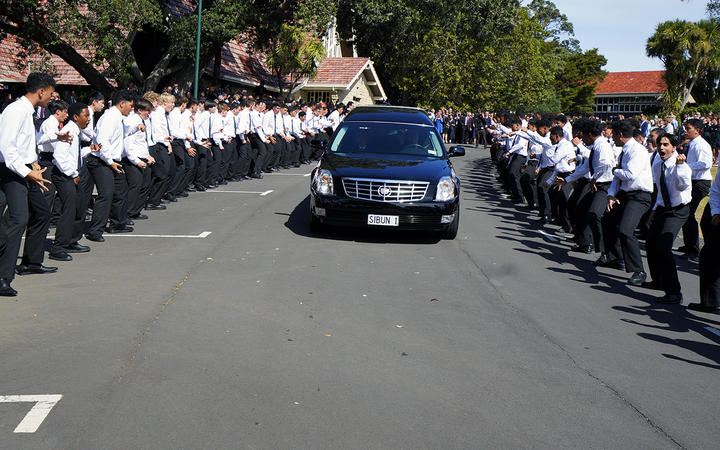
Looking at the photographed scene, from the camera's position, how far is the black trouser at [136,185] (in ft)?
38.2

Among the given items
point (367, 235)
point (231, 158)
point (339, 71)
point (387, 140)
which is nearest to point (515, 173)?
point (387, 140)

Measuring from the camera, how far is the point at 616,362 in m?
5.84

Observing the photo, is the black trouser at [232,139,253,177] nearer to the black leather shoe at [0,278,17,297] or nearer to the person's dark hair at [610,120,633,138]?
the person's dark hair at [610,120,633,138]

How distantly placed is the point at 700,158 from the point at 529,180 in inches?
199

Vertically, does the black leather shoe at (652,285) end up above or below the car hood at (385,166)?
below

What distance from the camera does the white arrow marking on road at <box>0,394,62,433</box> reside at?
407 cm

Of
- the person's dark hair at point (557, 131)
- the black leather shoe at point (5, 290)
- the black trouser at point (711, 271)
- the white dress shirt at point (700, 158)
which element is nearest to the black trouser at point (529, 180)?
the person's dark hair at point (557, 131)

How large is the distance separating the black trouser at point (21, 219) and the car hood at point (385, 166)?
4.06 metres

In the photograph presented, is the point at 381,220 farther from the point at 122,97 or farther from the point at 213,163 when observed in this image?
the point at 213,163

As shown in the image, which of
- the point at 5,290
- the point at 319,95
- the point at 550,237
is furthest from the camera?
the point at 319,95

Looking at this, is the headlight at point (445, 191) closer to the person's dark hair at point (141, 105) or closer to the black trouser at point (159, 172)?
the person's dark hair at point (141, 105)

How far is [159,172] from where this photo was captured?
13234 millimetres

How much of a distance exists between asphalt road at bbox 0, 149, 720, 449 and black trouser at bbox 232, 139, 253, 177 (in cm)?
914

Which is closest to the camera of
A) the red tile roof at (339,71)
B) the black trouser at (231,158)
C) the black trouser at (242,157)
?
the black trouser at (231,158)
